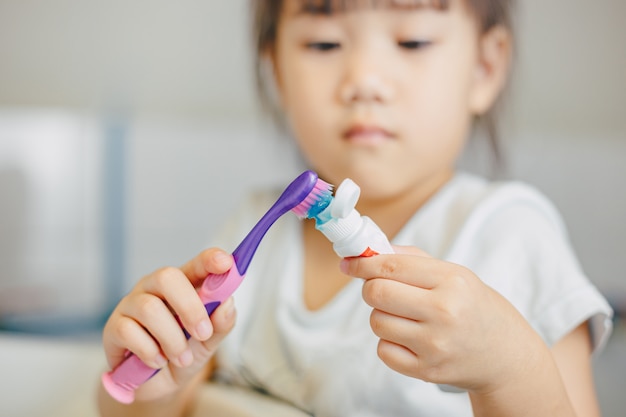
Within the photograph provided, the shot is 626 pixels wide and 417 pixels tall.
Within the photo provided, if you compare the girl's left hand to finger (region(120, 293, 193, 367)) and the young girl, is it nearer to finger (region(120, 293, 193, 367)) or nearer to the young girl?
the young girl

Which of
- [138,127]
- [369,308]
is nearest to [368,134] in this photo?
[369,308]

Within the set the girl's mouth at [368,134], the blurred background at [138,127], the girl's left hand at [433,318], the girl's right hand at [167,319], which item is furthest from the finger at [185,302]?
the blurred background at [138,127]

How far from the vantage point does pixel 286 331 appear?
68 centimetres

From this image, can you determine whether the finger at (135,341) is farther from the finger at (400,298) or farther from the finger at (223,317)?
the finger at (400,298)

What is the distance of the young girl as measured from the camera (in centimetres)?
48

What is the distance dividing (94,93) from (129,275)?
1.09 feet

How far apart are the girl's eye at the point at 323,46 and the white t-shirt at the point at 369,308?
6.7 inches

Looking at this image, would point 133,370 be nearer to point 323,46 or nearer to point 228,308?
point 228,308

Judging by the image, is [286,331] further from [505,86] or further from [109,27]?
[109,27]

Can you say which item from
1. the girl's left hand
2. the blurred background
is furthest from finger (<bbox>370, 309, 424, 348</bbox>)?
the blurred background

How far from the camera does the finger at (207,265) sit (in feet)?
1.47

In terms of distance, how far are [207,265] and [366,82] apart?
0.24 m

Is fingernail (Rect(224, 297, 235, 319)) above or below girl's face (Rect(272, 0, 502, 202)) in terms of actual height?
below

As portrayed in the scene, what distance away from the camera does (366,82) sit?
62cm
